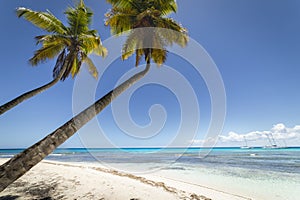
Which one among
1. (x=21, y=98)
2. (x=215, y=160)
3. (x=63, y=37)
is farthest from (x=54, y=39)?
(x=215, y=160)

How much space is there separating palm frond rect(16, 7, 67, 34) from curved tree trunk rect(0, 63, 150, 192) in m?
4.27

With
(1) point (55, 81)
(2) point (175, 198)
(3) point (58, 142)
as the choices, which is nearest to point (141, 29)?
(1) point (55, 81)

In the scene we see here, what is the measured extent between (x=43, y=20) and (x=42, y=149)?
5646 millimetres

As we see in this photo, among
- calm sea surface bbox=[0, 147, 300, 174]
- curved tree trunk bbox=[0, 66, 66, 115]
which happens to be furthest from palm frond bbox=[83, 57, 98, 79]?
calm sea surface bbox=[0, 147, 300, 174]

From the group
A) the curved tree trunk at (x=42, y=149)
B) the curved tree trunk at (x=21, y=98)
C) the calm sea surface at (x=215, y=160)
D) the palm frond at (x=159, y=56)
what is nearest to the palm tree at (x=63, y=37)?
the curved tree trunk at (x=21, y=98)

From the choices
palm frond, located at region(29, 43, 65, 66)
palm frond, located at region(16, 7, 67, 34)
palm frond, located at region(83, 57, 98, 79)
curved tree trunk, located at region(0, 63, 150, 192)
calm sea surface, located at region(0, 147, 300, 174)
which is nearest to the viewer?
curved tree trunk, located at region(0, 63, 150, 192)

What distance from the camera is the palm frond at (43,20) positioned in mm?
6141

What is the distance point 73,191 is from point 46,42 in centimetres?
608

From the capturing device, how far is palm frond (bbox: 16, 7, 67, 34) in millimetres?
6141

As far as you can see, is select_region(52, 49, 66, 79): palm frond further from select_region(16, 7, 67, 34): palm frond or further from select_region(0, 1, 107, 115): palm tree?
select_region(16, 7, 67, 34): palm frond

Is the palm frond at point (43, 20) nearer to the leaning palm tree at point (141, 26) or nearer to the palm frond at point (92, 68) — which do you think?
the leaning palm tree at point (141, 26)

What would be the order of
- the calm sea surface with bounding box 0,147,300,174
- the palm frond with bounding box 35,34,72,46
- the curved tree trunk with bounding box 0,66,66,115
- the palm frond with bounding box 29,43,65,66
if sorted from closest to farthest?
1. the curved tree trunk with bounding box 0,66,66,115
2. the palm frond with bounding box 35,34,72,46
3. the palm frond with bounding box 29,43,65,66
4. the calm sea surface with bounding box 0,147,300,174

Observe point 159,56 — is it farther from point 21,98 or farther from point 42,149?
point 42,149

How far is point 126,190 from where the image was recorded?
21.2 feet
